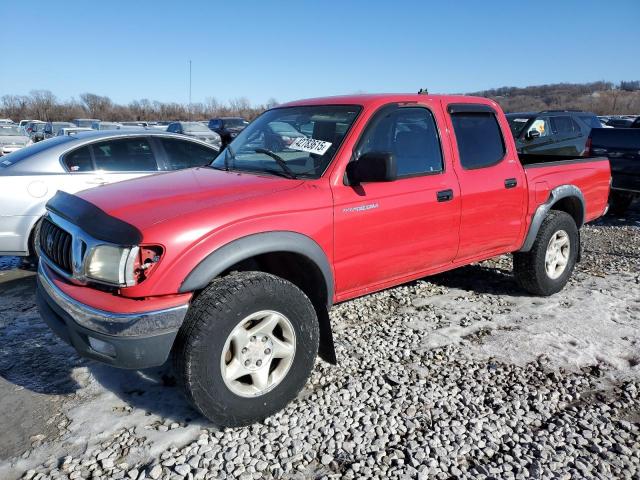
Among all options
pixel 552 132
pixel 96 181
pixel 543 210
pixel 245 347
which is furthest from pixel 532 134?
pixel 245 347

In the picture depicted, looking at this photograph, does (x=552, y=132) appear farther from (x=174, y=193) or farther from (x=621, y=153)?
(x=174, y=193)

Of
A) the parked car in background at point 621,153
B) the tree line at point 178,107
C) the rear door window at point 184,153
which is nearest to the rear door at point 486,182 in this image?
the rear door window at point 184,153

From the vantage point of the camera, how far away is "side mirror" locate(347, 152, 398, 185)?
3.12 meters

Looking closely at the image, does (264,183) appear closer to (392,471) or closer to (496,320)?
(392,471)

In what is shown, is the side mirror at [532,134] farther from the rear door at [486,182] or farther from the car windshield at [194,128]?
the car windshield at [194,128]

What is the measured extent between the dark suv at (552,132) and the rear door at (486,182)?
6.56 meters

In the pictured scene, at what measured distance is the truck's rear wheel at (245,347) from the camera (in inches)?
103

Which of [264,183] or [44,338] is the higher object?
[264,183]

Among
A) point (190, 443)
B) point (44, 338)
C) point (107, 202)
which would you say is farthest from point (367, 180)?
point (44, 338)

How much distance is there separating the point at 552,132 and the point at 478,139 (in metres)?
8.11

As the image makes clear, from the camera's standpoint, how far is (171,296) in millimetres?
2584

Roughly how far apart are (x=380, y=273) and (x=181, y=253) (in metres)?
1.52

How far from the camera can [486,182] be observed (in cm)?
413

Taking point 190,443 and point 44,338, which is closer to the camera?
point 190,443
